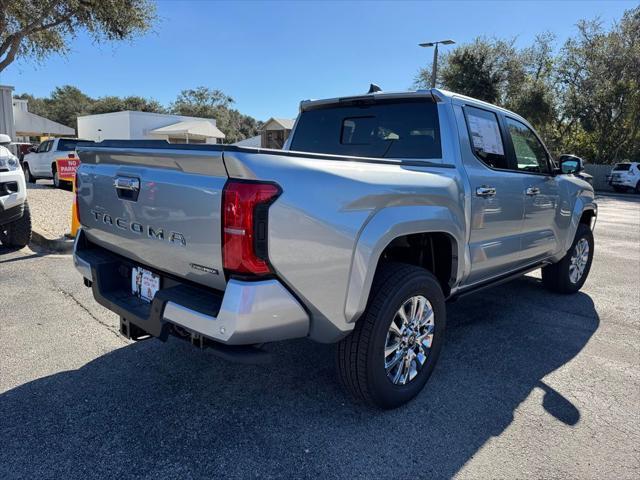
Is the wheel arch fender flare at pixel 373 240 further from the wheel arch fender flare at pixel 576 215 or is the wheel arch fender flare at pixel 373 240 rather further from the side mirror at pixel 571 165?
the wheel arch fender flare at pixel 576 215

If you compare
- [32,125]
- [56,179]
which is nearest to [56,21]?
[56,179]

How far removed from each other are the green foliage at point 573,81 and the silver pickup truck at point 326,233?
25.6 metres

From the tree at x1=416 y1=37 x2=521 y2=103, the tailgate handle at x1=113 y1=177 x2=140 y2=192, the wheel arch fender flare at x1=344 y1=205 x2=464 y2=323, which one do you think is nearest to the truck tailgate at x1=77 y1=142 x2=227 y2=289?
the tailgate handle at x1=113 y1=177 x2=140 y2=192

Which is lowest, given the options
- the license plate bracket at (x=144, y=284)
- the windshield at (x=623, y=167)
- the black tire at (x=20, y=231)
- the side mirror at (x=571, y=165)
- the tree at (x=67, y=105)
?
the black tire at (x=20, y=231)

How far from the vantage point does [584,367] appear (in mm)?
3520

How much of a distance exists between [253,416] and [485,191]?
7.35ft

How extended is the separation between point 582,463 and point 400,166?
187cm

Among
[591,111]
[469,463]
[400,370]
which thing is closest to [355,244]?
[400,370]

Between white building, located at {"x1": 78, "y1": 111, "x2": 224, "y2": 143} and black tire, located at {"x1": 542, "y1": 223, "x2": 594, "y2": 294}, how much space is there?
116ft

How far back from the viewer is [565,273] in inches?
206

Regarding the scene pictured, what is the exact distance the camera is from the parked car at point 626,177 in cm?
2414

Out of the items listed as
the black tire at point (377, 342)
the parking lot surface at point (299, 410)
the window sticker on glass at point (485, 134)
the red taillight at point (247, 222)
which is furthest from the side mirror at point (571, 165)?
the red taillight at point (247, 222)

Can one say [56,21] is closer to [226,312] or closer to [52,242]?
[52,242]

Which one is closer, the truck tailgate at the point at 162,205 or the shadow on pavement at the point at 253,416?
the truck tailgate at the point at 162,205
